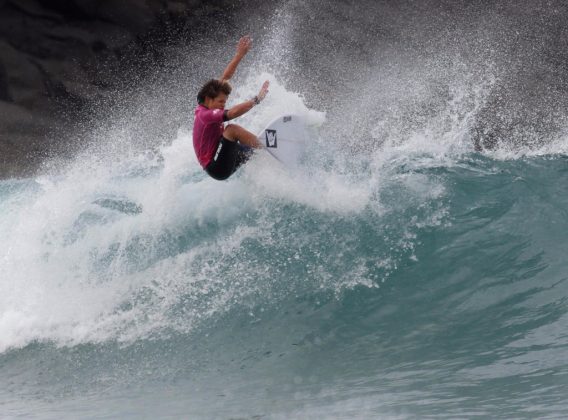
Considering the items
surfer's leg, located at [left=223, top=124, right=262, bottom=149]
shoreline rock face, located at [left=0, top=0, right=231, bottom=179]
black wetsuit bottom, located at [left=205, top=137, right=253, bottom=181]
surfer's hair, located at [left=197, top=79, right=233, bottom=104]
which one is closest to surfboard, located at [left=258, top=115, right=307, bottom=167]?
surfer's leg, located at [left=223, top=124, right=262, bottom=149]

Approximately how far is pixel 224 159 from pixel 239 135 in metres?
0.23

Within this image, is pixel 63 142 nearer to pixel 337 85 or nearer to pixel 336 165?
pixel 337 85

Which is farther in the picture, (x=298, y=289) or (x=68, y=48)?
(x=68, y=48)

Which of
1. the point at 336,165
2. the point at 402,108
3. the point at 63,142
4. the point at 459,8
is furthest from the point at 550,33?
the point at 63,142

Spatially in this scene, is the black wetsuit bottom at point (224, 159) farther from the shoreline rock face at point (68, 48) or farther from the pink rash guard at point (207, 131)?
the shoreline rock face at point (68, 48)

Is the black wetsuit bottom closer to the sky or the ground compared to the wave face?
closer to the sky

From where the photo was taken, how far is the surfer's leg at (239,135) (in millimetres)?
4652

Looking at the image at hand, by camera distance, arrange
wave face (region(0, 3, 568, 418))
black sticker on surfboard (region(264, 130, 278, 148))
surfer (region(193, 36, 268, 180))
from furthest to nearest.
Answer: black sticker on surfboard (region(264, 130, 278, 148)) < surfer (region(193, 36, 268, 180)) < wave face (region(0, 3, 568, 418))

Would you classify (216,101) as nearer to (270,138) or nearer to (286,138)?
(270,138)

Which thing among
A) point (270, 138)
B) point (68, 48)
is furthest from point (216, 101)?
point (68, 48)

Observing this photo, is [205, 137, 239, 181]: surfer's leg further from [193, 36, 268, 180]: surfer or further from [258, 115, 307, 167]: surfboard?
[258, 115, 307, 167]: surfboard

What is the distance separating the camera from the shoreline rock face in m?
11.5

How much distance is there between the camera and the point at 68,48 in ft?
38.7

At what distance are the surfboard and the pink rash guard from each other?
1.54 feet
